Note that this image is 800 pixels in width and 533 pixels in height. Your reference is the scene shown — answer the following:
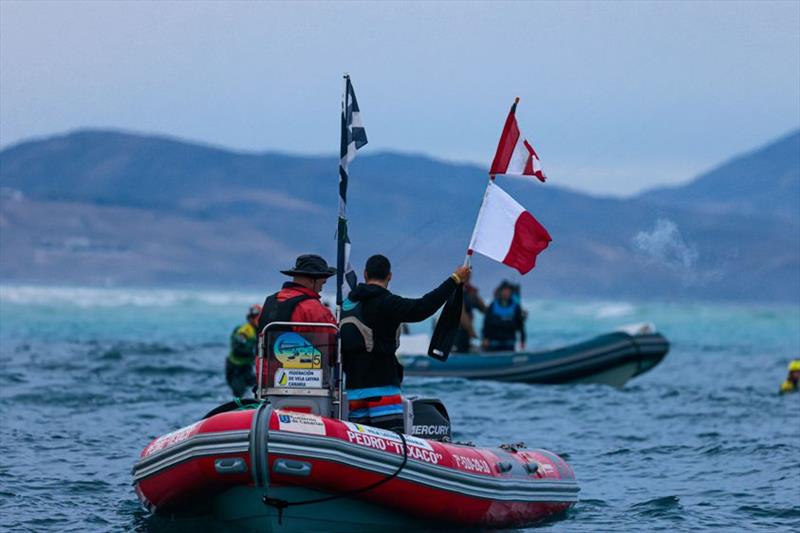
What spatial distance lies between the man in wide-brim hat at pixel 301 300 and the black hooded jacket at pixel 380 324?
0.87 ft

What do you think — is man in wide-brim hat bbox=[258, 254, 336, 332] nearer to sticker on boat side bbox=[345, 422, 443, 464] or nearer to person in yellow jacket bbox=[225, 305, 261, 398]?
sticker on boat side bbox=[345, 422, 443, 464]

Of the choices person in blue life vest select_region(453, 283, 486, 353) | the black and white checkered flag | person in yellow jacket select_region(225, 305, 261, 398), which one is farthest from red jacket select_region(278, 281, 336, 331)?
person in blue life vest select_region(453, 283, 486, 353)

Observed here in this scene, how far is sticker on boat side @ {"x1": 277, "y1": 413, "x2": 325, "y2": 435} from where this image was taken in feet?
31.4

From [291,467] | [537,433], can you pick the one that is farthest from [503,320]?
[291,467]

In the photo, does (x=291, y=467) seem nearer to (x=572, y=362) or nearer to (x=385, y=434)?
(x=385, y=434)

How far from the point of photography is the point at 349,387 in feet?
35.1

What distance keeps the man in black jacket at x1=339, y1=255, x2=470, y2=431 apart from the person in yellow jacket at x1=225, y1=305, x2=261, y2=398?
313 inches

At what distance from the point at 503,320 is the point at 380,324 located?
1297 cm

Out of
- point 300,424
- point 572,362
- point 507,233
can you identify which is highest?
point 507,233

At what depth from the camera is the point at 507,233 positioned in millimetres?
11078

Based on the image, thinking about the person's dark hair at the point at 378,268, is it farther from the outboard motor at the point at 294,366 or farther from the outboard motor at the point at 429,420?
the outboard motor at the point at 429,420

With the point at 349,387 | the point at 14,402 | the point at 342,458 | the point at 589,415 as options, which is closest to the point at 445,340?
the point at 349,387

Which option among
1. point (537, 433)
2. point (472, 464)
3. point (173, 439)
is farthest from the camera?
point (537, 433)

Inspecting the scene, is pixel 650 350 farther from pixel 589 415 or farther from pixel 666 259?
pixel 666 259
